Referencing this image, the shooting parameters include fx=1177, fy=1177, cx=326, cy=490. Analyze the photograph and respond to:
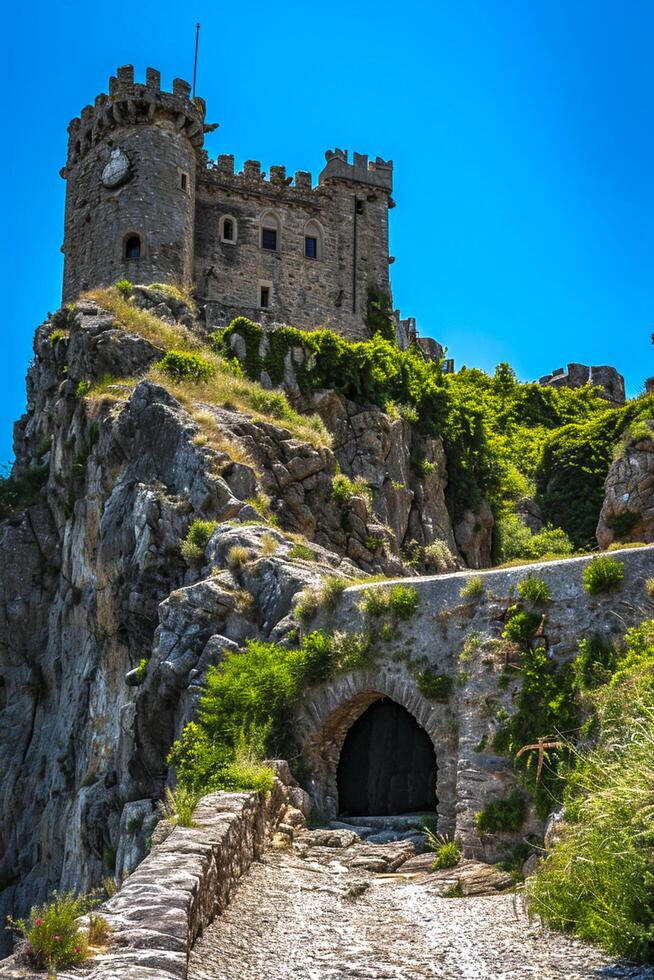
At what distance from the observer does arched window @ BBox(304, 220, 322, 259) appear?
4397cm

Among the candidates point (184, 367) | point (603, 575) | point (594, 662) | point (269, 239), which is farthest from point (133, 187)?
point (594, 662)

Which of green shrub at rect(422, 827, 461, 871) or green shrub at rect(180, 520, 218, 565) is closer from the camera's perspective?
green shrub at rect(422, 827, 461, 871)

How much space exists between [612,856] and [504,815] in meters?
5.05

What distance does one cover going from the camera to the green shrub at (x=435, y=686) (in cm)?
1653

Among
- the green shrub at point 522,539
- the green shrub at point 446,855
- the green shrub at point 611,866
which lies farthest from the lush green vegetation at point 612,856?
the green shrub at point 522,539

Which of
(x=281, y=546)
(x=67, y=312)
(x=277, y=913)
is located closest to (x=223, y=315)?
(x=67, y=312)

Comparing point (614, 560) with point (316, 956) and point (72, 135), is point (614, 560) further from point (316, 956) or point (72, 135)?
point (72, 135)

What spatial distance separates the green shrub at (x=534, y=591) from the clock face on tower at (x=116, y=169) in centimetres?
2881

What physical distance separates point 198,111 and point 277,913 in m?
35.6

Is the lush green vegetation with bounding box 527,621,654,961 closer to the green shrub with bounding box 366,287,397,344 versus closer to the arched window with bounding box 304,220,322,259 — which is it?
the green shrub with bounding box 366,287,397,344

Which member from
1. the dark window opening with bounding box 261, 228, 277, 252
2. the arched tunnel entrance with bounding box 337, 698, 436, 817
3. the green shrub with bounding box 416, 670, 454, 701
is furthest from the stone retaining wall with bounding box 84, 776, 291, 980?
the dark window opening with bounding box 261, 228, 277, 252

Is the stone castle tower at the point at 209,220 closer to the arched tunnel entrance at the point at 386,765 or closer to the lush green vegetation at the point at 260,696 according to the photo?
the lush green vegetation at the point at 260,696

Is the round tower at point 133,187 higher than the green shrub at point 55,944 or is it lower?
higher

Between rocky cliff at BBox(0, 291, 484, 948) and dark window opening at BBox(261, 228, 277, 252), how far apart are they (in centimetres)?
740
